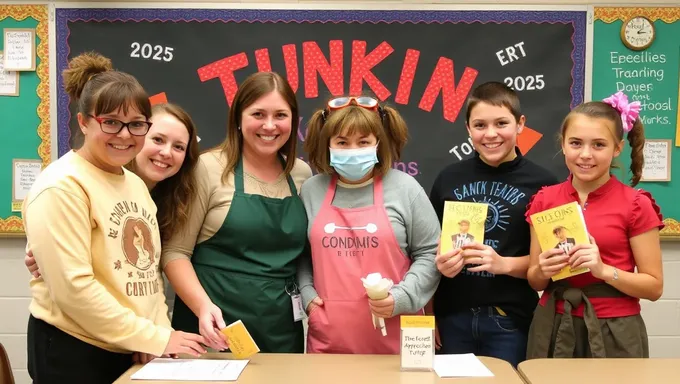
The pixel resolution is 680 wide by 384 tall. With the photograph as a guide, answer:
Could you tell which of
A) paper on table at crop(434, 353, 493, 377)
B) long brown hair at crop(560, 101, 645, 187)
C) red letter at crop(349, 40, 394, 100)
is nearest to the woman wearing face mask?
paper on table at crop(434, 353, 493, 377)

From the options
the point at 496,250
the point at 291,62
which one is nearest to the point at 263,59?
the point at 291,62

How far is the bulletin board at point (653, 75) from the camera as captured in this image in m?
3.15

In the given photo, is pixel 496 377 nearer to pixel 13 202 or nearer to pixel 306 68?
pixel 306 68

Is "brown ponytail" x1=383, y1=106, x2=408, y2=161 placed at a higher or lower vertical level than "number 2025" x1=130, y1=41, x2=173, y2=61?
lower

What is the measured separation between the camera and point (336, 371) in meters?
1.75

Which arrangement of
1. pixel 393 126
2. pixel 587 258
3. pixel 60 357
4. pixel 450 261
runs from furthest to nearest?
pixel 393 126 → pixel 450 261 → pixel 587 258 → pixel 60 357

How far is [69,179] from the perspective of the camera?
165 centimetres

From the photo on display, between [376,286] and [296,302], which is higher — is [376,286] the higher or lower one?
the higher one

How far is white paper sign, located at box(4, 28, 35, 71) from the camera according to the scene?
3.14 metres

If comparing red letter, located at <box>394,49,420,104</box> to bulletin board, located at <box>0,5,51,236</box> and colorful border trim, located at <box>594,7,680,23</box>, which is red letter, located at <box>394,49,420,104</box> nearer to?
colorful border trim, located at <box>594,7,680,23</box>

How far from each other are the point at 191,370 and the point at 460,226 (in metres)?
1.00

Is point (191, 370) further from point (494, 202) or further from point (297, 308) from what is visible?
point (494, 202)

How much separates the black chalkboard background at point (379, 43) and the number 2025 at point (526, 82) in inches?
0.8

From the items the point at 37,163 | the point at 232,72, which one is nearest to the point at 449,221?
A: the point at 232,72
